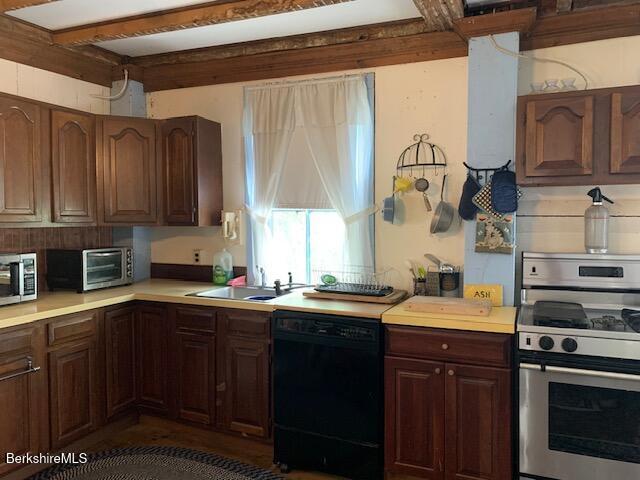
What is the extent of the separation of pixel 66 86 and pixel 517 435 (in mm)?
3526

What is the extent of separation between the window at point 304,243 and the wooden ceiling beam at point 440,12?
131 cm

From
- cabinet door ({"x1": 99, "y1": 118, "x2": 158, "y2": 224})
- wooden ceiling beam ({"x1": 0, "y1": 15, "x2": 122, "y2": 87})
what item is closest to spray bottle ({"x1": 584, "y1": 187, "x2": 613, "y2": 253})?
cabinet door ({"x1": 99, "y1": 118, "x2": 158, "y2": 224})

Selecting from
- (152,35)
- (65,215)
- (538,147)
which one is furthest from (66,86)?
(538,147)

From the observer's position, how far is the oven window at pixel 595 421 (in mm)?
2197

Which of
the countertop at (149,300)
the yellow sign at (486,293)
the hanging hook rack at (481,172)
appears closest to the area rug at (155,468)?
Result: the countertop at (149,300)

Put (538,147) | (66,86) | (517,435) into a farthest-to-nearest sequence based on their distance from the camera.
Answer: (66,86) < (538,147) < (517,435)

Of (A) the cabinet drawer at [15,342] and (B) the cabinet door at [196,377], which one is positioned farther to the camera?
(B) the cabinet door at [196,377]

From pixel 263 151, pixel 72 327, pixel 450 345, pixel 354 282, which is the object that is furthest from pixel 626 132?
pixel 72 327

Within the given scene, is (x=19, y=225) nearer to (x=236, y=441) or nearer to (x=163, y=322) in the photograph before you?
(x=163, y=322)

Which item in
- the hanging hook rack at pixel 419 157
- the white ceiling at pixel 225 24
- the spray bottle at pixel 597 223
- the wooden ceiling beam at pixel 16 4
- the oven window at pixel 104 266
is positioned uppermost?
the white ceiling at pixel 225 24

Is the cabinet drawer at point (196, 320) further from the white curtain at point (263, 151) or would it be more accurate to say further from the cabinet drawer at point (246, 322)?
the white curtain at point (263, 151)

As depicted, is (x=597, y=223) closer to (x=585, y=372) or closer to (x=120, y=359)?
(x=585, y=372)

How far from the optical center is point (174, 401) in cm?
324

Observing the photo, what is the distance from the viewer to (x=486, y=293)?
281cm
